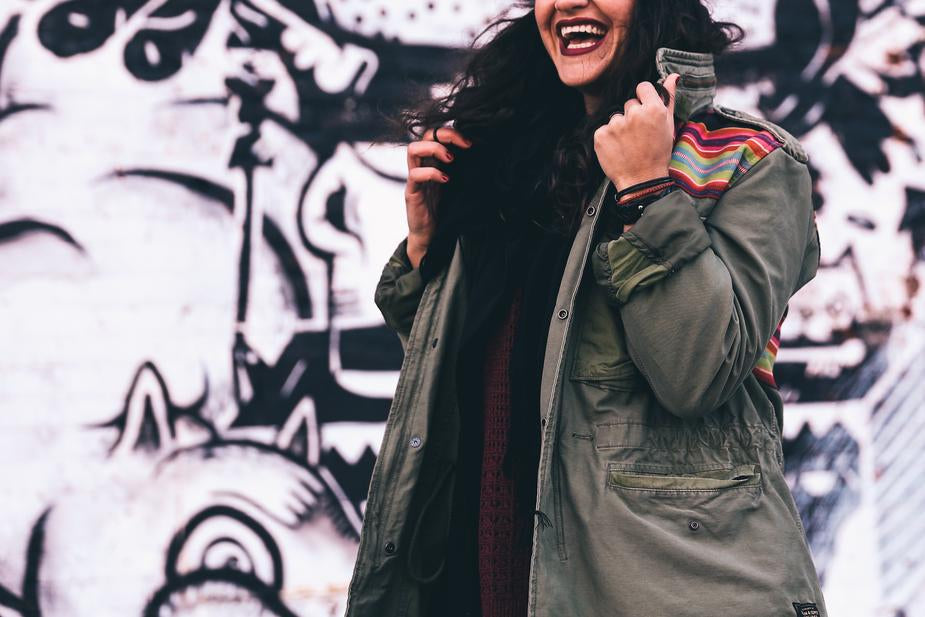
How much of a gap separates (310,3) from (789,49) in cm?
190

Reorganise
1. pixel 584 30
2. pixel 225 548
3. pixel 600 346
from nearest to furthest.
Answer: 1. pixel 600 346
2. pixel 584 30
3. pixel 225 548

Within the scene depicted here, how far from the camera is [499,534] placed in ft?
6.33

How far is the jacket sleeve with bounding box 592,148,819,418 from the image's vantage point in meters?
1.62

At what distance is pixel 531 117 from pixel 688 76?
0.54 meters

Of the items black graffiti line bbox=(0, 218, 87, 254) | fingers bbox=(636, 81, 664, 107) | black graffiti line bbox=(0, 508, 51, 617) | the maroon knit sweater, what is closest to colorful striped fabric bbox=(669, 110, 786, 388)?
fingers bbox=(636, 81, 664, 107)

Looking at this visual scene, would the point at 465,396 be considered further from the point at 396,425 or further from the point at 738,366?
the point at 738,366

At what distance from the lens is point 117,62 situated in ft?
11.8

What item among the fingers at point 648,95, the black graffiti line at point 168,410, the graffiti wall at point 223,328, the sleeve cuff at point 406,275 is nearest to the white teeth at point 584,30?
the fingers at point 648,95

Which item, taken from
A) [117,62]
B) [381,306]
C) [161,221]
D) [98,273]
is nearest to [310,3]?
[117,62]

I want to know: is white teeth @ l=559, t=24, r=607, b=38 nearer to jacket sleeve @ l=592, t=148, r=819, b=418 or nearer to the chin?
the chin

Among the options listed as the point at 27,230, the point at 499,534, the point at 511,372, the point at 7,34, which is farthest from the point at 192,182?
the point at 499,534

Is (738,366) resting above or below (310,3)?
below

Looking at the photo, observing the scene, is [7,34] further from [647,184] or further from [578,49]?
[647,184]

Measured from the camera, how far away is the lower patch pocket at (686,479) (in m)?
1.69
